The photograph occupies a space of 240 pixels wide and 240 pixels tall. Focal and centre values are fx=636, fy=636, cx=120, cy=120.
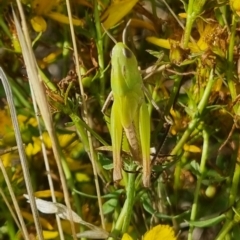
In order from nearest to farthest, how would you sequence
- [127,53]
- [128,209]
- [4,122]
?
[127,53], [128,209], [4,122]

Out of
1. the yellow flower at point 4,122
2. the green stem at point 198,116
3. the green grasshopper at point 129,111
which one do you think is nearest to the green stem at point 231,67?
the green stem at point 198,116

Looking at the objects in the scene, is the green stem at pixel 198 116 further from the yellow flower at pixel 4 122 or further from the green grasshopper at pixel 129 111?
the yellow flower at pixel 4 122

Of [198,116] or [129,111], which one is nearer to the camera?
[129,111]

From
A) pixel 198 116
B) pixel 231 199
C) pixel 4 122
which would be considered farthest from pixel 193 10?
pixel 4 122

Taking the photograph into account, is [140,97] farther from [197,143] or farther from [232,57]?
[197,143]

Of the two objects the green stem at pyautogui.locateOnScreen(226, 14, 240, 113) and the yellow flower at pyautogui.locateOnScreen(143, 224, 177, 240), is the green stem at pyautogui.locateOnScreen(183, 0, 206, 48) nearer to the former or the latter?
the green stem at pyautogui.locateOnScreen(226, 14, 240, 113)

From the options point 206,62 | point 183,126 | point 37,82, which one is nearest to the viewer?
point 37,82

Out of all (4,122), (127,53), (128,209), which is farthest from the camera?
(4,122)

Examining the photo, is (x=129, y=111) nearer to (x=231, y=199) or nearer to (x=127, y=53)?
(x=127, y=53)

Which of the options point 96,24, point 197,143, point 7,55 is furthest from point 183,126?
point 7,55
